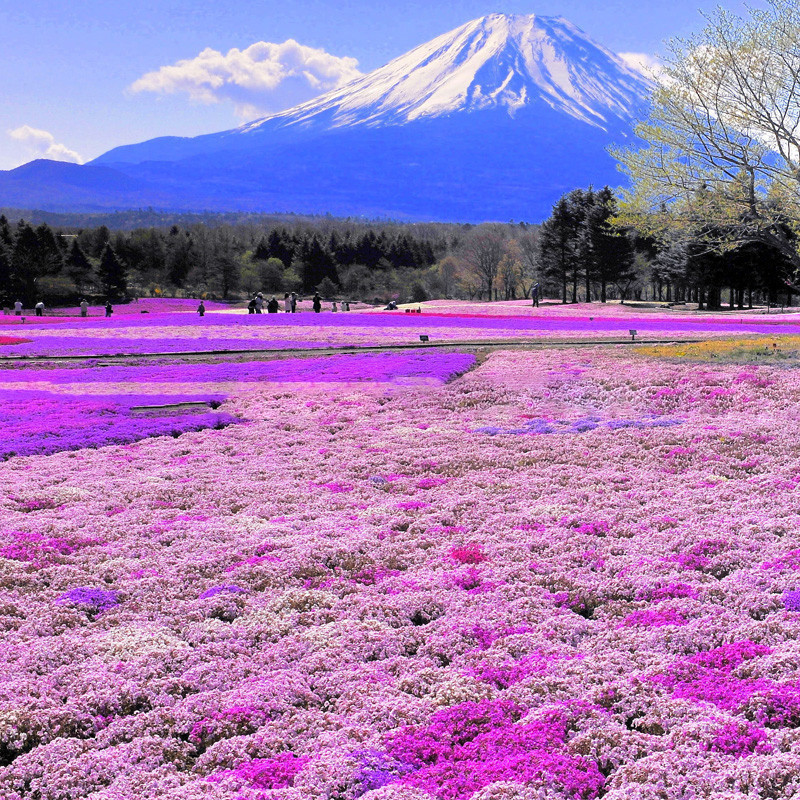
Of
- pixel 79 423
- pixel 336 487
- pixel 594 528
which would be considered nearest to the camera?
pixel 594 528

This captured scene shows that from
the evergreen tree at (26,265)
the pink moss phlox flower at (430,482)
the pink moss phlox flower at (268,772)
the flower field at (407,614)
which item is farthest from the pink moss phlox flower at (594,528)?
the evergreen tree at (26,265)

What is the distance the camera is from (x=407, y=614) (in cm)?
811

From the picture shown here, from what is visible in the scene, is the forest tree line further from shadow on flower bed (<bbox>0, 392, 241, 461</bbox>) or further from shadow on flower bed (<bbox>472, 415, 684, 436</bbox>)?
shadow on flower bed (<bbox>0, 392, 241, 461</bbox>)

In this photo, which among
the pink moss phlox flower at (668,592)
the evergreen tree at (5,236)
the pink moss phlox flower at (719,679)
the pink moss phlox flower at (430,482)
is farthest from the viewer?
the evergreen tree at (5,236)

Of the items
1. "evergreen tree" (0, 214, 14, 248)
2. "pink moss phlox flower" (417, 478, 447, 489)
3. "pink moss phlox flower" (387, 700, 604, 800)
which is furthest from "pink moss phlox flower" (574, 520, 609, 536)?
"evergreen tree" (0, 214, 14, 248)

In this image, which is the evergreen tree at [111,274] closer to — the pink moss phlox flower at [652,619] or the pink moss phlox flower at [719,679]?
the pink moss phlox flower at [652,619]

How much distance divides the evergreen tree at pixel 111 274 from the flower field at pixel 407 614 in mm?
93138

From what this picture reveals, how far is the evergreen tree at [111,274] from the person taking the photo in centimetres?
10326

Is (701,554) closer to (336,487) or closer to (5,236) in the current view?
(336,487)

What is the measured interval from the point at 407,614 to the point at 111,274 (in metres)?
106

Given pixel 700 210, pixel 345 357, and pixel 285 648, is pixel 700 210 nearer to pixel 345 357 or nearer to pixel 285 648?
pixel 345 357

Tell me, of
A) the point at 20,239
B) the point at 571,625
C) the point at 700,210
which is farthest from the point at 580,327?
the point at 20,239

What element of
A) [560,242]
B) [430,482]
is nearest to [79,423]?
[430,482]

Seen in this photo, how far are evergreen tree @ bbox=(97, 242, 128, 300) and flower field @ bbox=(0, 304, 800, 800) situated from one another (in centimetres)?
9314
